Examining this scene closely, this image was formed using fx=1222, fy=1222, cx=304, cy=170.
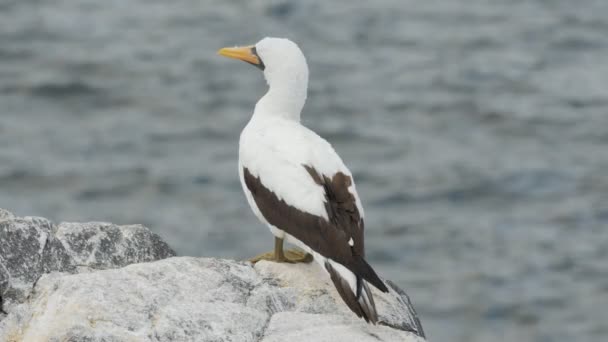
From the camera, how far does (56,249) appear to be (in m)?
6.39

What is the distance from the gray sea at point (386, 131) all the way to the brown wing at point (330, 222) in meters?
6.62

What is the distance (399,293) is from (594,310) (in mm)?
7287

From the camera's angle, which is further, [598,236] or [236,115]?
[236,115]

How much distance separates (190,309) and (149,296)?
21 centimetres

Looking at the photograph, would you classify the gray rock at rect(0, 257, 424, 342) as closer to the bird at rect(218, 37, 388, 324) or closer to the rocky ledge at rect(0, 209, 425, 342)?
the rocky ledge at rect(0, 209, 425, 342)

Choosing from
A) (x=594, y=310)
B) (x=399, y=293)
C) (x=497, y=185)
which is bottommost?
(x=594, y=310)

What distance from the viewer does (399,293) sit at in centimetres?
676

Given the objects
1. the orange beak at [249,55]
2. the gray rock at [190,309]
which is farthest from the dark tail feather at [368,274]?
the orange beak at [249,55]

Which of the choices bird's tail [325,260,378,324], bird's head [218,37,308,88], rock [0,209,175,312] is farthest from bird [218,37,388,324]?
rock [0,209,175,312]

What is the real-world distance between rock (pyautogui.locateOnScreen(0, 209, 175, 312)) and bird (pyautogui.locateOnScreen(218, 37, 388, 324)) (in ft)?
2.26

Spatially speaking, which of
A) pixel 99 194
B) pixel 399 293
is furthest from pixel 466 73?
pixel 399 293

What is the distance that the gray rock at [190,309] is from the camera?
5.54 metres

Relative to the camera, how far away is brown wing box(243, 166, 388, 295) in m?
6.14

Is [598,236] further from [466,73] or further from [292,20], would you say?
[292,20]
